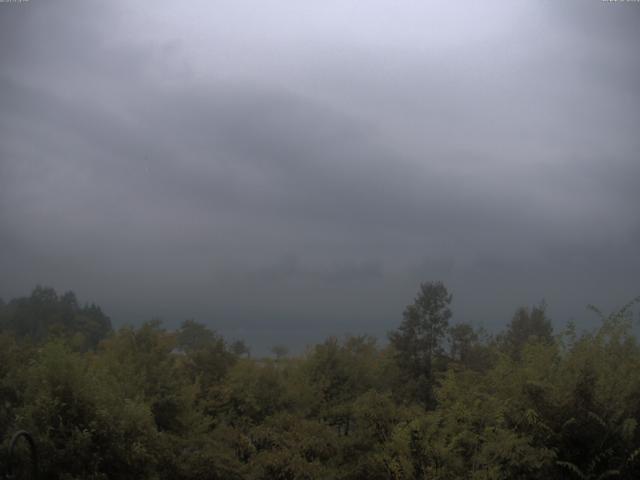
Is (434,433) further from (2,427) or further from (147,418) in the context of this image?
(2,427)

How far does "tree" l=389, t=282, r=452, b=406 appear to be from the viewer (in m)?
32.7

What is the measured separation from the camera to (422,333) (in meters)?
33.4

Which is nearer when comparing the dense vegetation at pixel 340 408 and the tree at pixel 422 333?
the dense vegetation at pixel 340 408

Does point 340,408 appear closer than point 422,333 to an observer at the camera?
Yes

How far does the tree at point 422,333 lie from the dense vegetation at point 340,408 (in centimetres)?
7

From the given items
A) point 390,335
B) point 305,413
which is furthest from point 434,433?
point 390,335

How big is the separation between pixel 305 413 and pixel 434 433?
14.1m

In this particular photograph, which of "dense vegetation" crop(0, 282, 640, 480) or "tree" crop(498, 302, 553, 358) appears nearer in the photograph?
"dense vegetation" crop(0, 282, 640, 480)

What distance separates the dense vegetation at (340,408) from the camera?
11.9 meters

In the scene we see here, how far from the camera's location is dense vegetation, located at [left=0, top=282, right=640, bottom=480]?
11.9 meters

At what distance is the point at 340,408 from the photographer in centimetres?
2761

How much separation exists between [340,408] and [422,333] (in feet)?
25.6

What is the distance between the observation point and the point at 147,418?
53.6 ft

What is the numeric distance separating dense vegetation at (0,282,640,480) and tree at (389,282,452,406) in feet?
0.24
